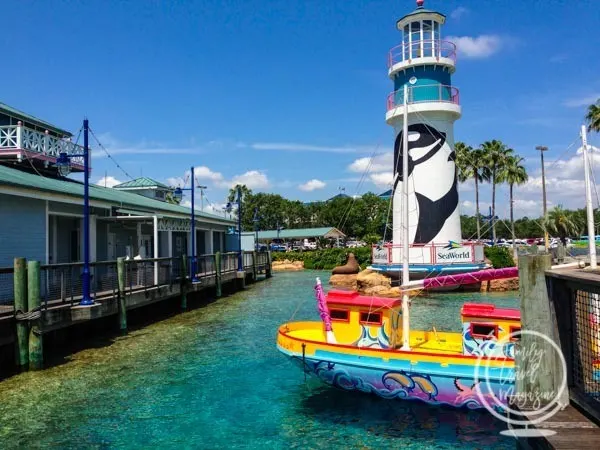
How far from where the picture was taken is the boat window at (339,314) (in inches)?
512

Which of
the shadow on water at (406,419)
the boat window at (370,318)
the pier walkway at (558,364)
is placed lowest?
the shadow on water at (406,419)

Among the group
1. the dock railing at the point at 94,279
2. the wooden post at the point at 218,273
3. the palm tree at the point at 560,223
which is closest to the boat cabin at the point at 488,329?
the dock railing at the point at 94,279

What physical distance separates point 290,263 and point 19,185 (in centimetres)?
4969

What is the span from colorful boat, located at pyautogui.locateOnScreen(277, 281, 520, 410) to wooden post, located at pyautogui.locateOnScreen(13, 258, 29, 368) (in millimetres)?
7105

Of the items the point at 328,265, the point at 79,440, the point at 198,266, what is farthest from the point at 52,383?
the point at 328,265

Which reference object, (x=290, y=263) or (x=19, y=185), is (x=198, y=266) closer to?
(x=19, y=185)

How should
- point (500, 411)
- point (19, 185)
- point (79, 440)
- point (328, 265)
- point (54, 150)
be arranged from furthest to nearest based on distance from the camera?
1. point (328, 265)
2. point (54, 150)
3. point (19, 185)
4. point (500, 411)
5. point (79, 440)

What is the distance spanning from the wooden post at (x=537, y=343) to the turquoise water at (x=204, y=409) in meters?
4.92

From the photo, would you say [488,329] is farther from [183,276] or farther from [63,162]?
[183,276]

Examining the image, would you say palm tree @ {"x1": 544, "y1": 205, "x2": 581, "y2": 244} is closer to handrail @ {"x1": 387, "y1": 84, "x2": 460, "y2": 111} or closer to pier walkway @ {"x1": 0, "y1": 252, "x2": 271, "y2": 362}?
handrail @ {"x1": 387, "y1": 84, "x2": 460, "y2": 111}

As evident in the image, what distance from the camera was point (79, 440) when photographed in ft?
32.5

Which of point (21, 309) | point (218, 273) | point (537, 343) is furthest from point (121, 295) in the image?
point (537, 343)

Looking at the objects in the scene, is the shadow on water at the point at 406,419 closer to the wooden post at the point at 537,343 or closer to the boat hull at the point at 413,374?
the boat hull at the point at 413,374

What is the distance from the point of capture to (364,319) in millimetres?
12797
